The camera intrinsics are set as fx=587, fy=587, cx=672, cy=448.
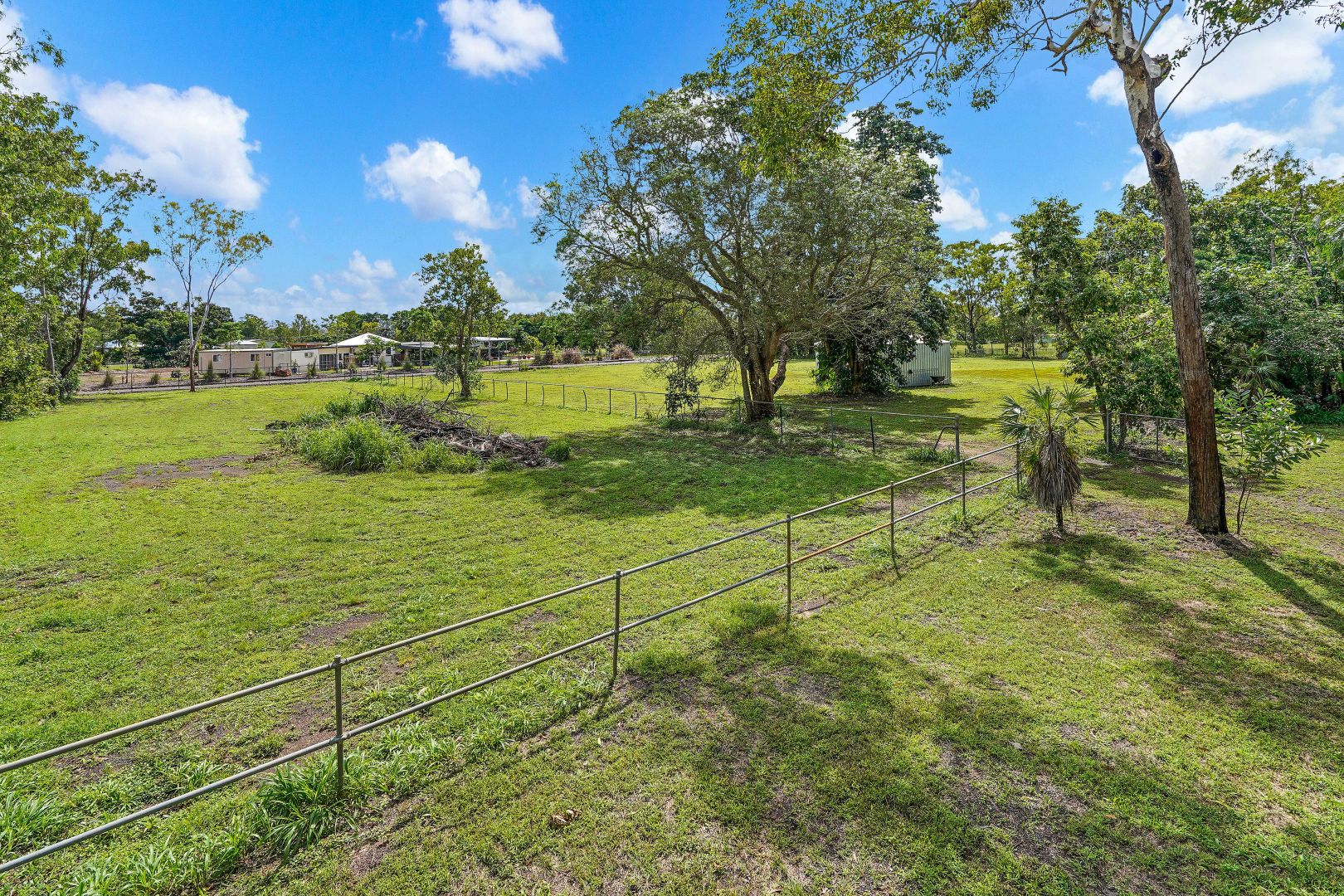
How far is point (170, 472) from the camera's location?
515 inches

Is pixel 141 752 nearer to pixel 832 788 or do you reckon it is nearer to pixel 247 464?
pixel 832 788

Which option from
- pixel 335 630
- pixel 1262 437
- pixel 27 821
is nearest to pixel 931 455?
pixel 1262 437

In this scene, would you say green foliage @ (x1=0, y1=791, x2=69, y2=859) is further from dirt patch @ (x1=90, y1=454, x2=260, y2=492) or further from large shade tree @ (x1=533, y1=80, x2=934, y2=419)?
large shade tree @ (x1=533, y1=80, x2=934, y2=419)

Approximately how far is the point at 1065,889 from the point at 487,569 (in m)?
6.37

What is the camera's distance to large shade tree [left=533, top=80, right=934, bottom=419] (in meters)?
15.6

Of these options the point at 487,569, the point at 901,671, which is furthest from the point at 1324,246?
the point at 487,569

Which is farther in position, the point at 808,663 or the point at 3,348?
the point at 3,348

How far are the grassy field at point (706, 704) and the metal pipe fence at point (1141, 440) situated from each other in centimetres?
332

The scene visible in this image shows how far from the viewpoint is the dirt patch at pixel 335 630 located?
5.73 metres

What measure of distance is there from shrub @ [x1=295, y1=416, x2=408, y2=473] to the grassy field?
3502 mm

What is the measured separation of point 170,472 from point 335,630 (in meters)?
10.6

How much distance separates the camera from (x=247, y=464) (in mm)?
13867

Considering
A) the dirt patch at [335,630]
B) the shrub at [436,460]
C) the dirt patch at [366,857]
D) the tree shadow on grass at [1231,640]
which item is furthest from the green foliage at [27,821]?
the shrub at [436,460]

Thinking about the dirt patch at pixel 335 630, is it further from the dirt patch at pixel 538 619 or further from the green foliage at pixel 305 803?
the green foliage at pixel 305 803
